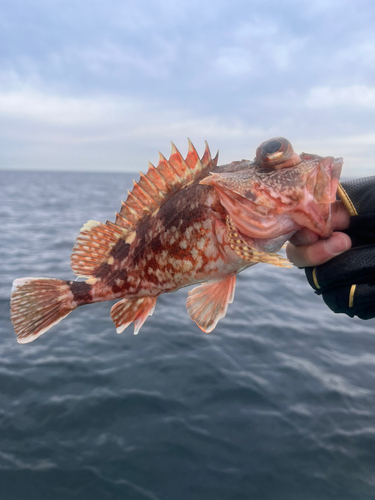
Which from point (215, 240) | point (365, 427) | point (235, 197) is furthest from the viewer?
point (365, 427)

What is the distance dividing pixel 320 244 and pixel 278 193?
76cm

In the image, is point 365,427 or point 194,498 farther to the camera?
point 365,427

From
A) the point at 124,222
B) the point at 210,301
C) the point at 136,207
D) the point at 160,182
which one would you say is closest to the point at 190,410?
the point at 210,301

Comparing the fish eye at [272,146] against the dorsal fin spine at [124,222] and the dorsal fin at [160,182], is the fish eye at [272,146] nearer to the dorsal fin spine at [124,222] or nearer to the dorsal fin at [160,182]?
the dorsal fin at [160,182]

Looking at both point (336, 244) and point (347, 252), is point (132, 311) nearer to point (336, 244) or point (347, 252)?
point (336, 244)

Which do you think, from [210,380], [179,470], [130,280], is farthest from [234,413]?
[130,280]

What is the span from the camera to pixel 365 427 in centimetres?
710

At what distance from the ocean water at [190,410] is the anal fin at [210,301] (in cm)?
405

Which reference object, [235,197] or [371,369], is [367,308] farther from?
[371,369]

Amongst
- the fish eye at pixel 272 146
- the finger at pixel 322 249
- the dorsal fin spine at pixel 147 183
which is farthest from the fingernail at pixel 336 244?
the dorsal fin spine at pixel 147 183

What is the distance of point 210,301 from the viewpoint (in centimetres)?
352

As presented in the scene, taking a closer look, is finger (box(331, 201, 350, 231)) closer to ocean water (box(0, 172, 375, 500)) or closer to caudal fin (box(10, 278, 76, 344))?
caudal fin (box(10, 278, 76, 344))

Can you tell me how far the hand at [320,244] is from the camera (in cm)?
316

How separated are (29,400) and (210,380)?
4.17 metres
